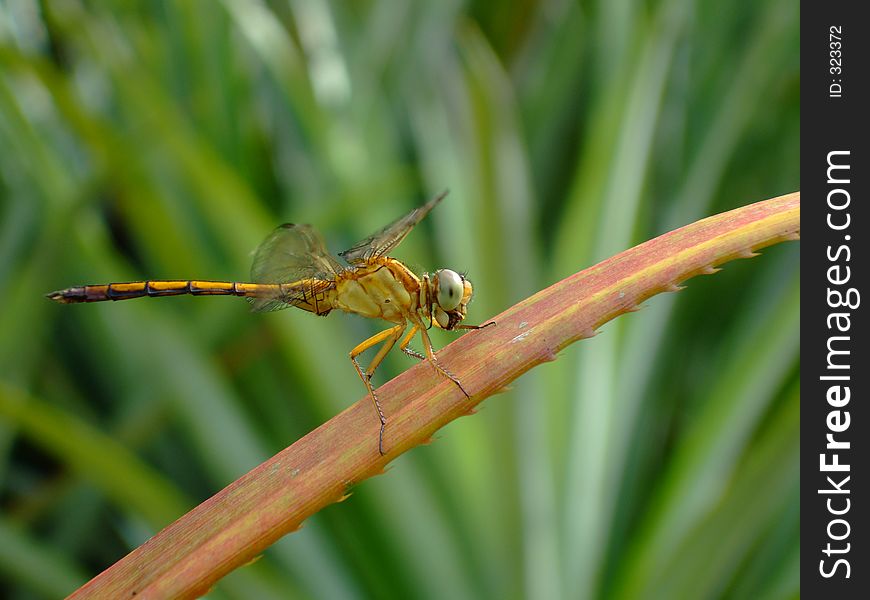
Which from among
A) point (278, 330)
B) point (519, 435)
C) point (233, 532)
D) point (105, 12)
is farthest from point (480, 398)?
point (105, 12)

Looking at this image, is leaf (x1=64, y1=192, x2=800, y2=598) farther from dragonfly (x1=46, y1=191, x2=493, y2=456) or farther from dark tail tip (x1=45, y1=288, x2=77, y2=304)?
dark tail tip (x1=45, y1=288, x2=77, y2=304)

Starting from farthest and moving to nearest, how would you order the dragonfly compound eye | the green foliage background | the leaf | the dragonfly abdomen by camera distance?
the green foliage background → the dragonfly abdomen → the dragonfly compound eye → the leaf

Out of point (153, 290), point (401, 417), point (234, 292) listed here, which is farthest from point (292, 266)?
point (401, 417)

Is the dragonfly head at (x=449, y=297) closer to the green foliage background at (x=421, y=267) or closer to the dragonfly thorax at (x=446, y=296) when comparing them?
the dragonfly thorax at (x=446, y=296)

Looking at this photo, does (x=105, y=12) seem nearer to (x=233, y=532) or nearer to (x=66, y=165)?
(x=66, y=165)

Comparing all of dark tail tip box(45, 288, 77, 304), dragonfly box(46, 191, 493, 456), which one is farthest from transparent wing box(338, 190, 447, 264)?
dark tail tip box(45, 288, 77, 304)

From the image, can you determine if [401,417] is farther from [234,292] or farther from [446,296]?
[234,292]

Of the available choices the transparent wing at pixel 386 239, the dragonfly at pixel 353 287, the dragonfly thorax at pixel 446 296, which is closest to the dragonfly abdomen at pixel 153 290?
the dragonfly at pixel 353 287
